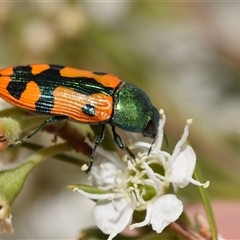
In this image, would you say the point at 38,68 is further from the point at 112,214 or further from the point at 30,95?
the point at 112,214

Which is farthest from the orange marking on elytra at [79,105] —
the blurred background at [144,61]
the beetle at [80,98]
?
the blurred background at [144,61]

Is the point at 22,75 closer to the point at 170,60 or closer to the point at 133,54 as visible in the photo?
the point at 133,54

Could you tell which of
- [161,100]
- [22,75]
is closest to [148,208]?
[22,75]

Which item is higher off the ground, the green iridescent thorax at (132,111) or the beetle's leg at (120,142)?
the green iridescent thorax at (132,111)

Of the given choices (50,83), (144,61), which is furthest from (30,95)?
(144,61)

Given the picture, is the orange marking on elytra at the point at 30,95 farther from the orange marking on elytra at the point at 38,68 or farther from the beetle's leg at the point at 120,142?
the beetle's leg at the point at 120,142

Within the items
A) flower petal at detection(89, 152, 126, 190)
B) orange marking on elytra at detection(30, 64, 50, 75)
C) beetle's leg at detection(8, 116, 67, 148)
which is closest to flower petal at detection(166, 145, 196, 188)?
flower petal at detection(89, 152, 126, 190)
